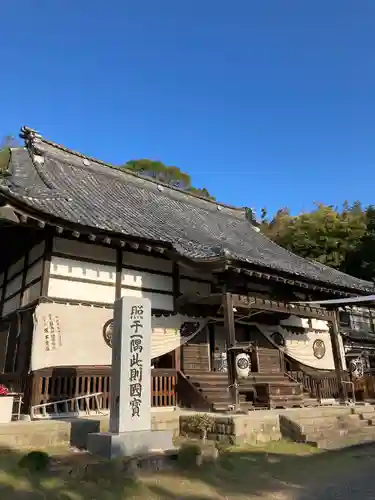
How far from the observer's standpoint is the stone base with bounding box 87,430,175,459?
6.66 m

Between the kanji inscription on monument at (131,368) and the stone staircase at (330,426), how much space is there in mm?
4120

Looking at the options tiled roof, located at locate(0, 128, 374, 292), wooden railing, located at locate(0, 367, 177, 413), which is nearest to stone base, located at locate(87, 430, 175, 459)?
wooden railing, located at locate(0, 367, 177, 413)

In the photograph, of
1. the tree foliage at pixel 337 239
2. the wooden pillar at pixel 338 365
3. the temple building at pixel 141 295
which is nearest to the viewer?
the temple building at pixel 141 295

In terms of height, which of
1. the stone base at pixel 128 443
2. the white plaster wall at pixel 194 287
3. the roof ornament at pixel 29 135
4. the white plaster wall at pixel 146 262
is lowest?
the stone base at pixel 128 443

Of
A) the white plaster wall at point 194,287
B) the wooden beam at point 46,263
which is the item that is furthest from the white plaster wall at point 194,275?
the wooden beam at point 46,263

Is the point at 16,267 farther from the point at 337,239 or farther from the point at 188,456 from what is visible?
the point at 337,239

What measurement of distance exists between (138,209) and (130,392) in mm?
9431

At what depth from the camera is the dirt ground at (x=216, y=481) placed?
536 centimetres

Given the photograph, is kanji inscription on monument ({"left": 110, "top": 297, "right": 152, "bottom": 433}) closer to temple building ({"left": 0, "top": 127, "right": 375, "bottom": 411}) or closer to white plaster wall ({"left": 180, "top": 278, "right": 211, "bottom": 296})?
temple building ({"left": 0, "top": 127, "right": 375, "bottom": 411})

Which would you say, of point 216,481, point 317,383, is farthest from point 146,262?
point 317,383

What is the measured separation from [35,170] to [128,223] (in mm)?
4674

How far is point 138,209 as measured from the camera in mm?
15742

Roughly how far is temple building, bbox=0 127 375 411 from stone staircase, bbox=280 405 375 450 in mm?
1404

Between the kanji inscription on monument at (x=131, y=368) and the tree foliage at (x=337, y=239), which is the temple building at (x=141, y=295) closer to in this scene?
the kanji inscription on monument at (x=131, y=368)
